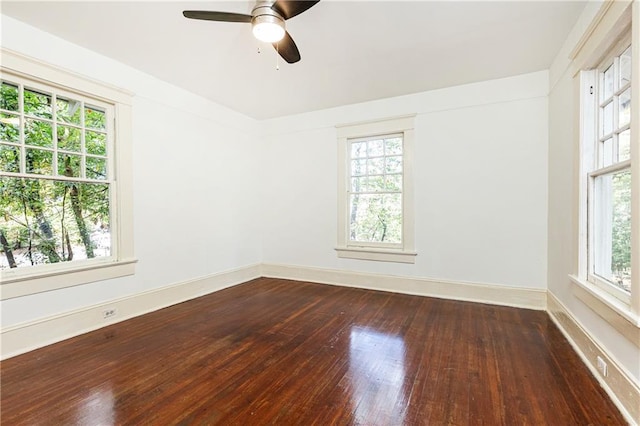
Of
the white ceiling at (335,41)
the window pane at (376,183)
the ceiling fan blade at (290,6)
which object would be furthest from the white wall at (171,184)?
the ceiling fan blade at (290,6)

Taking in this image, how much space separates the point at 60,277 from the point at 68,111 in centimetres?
162

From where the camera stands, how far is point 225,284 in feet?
15.0

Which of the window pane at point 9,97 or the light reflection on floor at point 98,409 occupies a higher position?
the window pane at point 9,97

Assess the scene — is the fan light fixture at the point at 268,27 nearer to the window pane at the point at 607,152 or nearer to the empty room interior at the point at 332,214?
the empty room interior at the point at 332,214

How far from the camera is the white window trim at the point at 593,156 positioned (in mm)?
1688

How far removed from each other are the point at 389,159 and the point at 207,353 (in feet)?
11.2

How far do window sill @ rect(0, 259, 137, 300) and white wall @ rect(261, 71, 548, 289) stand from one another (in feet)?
8.98

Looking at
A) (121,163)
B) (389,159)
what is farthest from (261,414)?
(389,159)

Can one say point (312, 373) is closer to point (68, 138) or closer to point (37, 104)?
point (68, 138)

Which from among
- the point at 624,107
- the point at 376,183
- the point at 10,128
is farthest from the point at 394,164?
the point at 10,128

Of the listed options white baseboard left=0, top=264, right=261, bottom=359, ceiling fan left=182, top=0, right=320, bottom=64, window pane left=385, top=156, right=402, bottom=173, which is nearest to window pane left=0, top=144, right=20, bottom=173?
white baseboard left=0, top=264, right=261, bottom=359

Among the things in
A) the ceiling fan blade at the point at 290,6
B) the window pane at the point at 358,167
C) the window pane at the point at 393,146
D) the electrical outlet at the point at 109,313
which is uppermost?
the ceiling fan blade at the point at 290,6

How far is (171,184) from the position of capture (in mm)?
3801

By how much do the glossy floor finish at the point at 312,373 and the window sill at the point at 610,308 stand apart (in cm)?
46
